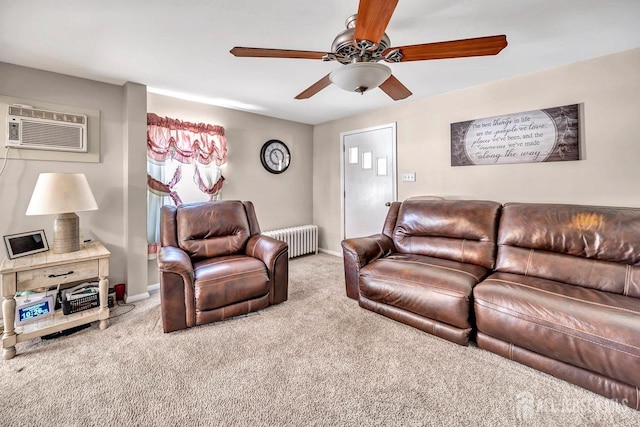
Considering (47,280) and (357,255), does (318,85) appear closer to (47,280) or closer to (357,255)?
(357,255)

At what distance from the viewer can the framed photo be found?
6.79ft

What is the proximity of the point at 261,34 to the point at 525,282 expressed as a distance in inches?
97.3

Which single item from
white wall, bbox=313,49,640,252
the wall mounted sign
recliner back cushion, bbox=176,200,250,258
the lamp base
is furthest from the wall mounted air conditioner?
the wall mounted sign

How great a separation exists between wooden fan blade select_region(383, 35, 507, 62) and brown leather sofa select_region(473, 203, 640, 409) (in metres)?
1.40

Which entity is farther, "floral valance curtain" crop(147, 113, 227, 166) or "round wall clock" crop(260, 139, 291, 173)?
"round wall clock" crop(260, 139, 291, 173)

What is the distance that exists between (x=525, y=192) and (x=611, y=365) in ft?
5.71

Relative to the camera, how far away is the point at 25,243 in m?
2.17

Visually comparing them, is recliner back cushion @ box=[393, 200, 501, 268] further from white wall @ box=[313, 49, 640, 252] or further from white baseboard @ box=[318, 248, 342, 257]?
white baseboard @ box=[318, 248, 342, 257]

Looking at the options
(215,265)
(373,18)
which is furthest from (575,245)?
(215,265)

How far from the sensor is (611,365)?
138 centimetres

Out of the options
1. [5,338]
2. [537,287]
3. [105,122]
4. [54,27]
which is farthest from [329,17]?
[5,338]

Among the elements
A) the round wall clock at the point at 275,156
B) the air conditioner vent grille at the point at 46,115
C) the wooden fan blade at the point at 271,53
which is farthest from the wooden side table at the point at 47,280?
the round wall clock at the point at 275,156

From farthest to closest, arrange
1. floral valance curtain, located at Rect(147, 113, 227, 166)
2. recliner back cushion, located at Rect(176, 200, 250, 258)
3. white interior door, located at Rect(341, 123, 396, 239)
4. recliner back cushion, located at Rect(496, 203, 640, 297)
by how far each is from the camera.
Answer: white interior door, located at Rect(341, 123, 396, 239) → floral valance curtain, located at Rect(147, 113, 227, 166) → recliner back cushion, located at Rect(176, 200, 250, 258) → recliner back cushion, located at Rect(496, 203, 640, 297)

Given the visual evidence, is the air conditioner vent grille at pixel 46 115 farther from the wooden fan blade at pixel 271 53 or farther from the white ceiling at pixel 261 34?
the wooden fan blade at pixel 271 53
